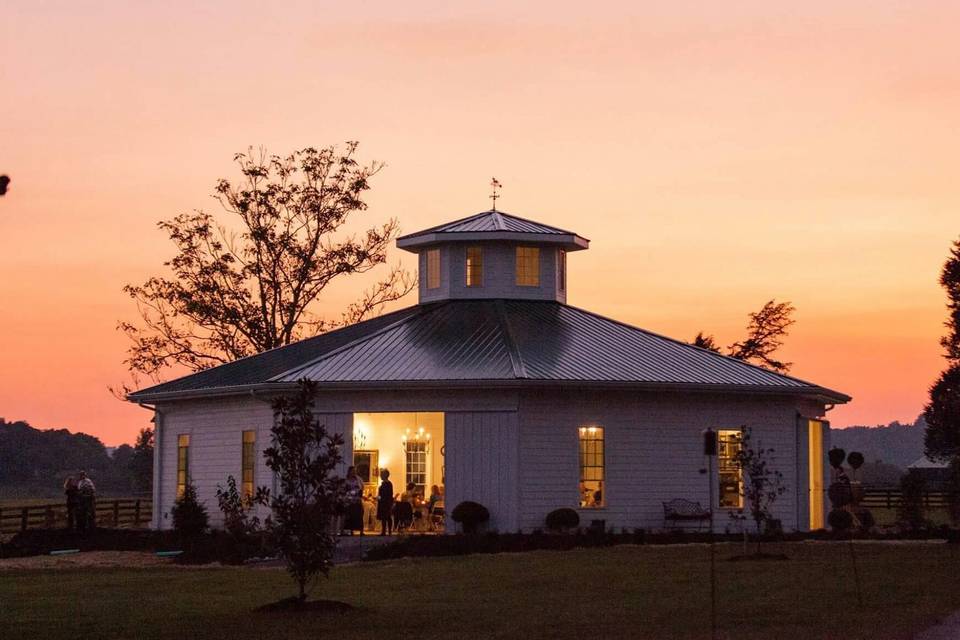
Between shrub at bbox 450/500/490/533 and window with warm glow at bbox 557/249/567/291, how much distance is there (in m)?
9.37

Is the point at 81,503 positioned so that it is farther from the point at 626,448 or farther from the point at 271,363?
the point at 626,448

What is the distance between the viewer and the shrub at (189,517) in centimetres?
3850

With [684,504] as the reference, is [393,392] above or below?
above

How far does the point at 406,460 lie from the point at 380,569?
13694mm

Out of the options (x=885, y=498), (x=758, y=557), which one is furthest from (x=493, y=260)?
(x=885, y=498)

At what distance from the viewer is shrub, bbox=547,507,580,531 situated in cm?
3547

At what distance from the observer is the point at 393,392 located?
1430 inches

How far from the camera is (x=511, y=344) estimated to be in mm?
37969

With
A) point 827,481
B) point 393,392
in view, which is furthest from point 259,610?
point 827,481

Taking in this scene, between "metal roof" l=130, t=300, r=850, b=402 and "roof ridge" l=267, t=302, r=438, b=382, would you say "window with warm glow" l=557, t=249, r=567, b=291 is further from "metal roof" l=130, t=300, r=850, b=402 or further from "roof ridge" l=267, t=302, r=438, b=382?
"roof ridge" l=267, t=302, r=438, b=382

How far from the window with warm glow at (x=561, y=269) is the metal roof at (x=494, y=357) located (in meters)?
0.65

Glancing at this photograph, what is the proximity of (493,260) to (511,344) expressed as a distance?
16.5 ft

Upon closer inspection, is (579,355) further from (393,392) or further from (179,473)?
(179,473)

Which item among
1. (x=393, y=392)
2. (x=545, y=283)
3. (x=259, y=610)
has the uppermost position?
(x=545, y=283)
